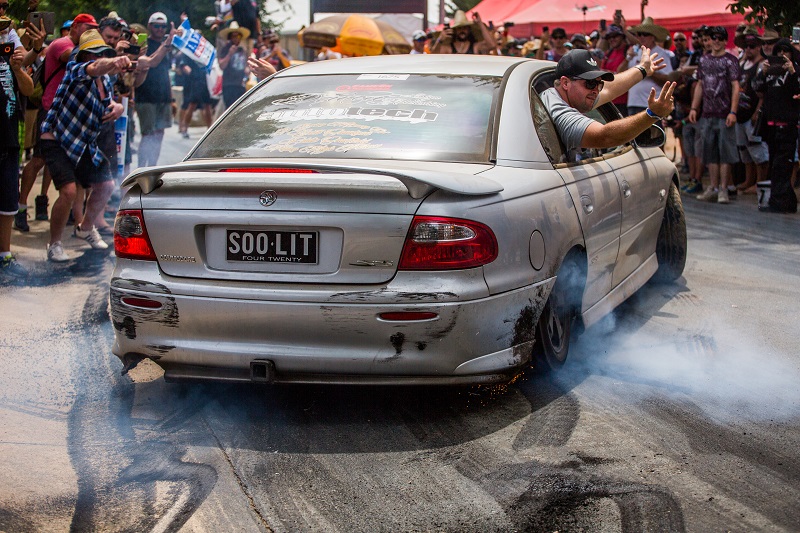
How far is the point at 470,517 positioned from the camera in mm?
3209

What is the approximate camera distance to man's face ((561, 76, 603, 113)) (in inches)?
210

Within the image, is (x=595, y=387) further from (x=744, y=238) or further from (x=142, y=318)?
(x=744, y=238)

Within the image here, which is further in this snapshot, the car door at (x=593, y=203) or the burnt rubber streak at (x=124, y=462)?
the car door at (x=593, y=203)

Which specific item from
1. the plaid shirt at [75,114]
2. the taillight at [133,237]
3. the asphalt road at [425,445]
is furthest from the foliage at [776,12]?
the taillight at [133,237]

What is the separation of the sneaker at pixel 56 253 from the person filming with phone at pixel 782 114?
25.4 feet

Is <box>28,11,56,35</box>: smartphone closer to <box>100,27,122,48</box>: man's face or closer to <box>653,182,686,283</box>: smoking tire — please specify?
<box>100,27,122,48</box>: man's face

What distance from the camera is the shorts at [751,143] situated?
12.3m

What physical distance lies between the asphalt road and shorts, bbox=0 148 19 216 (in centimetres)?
209

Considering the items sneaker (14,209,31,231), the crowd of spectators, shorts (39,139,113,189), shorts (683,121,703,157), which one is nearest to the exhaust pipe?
the crowd of spectators

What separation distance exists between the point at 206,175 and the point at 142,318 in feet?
2.19

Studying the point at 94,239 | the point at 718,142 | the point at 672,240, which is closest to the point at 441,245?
the point at 672,240

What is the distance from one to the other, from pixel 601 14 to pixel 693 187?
11.2 meters

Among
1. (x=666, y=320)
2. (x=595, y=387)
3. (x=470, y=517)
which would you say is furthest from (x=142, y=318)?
(x=666, y=320)

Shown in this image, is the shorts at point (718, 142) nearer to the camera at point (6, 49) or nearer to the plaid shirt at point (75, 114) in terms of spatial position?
the plaid shirt at point (75, 114)
